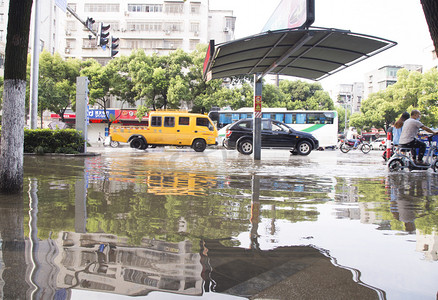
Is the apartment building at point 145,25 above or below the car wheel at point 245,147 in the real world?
above

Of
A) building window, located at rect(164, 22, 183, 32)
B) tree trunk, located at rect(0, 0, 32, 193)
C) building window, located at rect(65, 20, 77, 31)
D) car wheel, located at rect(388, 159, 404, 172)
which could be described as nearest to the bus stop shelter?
car wheel, located at rect(388, 159, 404, 172)

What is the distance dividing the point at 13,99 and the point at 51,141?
948 centimetres

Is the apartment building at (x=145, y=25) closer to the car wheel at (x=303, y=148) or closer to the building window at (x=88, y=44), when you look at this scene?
the building window at (x=88, y=44)

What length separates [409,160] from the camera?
9.36m

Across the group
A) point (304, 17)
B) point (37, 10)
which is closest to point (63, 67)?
point (37, 10)

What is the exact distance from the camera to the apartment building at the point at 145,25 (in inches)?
1901

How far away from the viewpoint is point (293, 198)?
547 centimetres

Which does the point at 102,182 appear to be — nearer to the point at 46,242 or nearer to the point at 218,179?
the point at 218,179

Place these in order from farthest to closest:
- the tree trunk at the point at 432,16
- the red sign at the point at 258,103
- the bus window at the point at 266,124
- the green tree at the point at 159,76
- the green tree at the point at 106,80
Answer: the green tree at the point at 106,80, the green tree at the point at 159,76, the bus window at the point at 266,124, the red sign at the point at 258,103, the tree trunk at the point at 432,16

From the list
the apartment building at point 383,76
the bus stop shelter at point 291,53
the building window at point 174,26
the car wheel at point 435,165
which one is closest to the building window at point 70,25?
the building window at point 174,26

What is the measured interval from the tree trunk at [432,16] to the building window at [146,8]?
49253 mm

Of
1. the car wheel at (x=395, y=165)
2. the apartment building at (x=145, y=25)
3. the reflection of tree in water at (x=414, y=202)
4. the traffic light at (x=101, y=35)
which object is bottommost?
the reflection of tree in water at (x=414, y=202)

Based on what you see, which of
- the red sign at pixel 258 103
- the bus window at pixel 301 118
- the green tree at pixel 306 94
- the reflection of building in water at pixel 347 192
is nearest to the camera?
the reflection of building in water at pixel 347 192

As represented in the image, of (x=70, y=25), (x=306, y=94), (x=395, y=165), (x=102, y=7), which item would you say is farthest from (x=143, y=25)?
(x=395, y=165)
